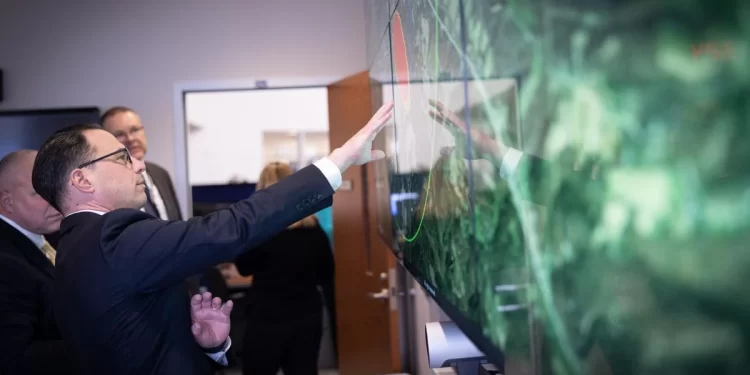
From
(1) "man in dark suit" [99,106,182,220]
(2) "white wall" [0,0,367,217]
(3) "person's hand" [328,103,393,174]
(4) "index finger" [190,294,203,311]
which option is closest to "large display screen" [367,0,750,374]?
(3) "person's hand" [328,103,393,174]

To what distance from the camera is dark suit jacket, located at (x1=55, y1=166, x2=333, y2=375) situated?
3.98 feet

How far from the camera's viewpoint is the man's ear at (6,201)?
1.93 metres

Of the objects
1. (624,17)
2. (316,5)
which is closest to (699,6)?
(624,17)

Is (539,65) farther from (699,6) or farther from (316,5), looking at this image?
(316,5)

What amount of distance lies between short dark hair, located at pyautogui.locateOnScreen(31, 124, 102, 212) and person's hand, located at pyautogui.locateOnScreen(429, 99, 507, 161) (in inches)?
33.6

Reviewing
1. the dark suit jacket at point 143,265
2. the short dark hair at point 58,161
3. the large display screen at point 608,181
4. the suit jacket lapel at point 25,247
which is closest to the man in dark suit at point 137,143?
the suit jacket lapel at point 25,247

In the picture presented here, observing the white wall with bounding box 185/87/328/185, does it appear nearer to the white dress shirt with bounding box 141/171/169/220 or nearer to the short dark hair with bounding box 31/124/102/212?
the white dress shirt with bounding box 141/171/169/220

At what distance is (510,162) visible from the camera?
0.64 meters

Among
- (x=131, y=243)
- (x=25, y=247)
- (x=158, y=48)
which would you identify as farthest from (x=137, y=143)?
(x=131, y=243)

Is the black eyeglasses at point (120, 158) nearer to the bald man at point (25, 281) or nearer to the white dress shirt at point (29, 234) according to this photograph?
the bald man at point (25, 281)

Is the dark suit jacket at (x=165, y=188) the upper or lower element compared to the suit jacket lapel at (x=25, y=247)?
upper

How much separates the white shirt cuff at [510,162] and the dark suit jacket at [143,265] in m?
0.69

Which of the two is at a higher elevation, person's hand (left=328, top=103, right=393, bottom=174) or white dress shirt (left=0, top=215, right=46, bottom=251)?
person's hand (left=328, top=103, right=393, bottom=174)

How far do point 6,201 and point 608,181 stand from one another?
204cm
